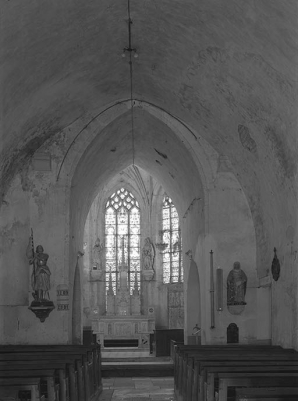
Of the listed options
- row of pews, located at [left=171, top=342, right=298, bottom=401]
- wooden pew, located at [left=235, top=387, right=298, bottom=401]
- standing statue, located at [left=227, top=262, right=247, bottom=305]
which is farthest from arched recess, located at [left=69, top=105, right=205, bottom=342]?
wooden pew, located at [left=235, top=387, right=298, bottom=401]

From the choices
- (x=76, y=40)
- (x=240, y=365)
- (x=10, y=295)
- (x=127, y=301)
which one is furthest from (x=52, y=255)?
(x=127, y=301)

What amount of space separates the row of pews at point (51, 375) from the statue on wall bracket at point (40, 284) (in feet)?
5.87

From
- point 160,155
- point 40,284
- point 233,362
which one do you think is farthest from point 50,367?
point 160,155

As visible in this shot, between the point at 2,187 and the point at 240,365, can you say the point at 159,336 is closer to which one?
the point at 2,187

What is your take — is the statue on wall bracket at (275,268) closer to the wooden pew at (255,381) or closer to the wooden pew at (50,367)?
the wooden pew at (50,367)

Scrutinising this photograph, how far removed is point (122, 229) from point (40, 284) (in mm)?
15279

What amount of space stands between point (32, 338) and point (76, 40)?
7477 mm

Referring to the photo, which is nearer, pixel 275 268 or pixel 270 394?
pixel 270 394

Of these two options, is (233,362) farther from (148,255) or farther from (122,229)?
(122,229)

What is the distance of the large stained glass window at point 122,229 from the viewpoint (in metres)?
31.8

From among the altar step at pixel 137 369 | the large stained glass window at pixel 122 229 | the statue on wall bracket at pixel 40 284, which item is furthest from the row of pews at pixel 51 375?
the large stained glass window at pixel 122 229

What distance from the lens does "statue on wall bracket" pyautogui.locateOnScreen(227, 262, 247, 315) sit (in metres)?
16.8

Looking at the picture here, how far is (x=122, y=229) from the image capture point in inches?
1260

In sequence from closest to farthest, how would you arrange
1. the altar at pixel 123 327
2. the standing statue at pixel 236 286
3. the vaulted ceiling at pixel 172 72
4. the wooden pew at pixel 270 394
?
the wooden pew at pixel 270 394, the vaulted ceiling at pixel 172 72, the standing statue at pixel 236 286, the altar at pixel 123 327
